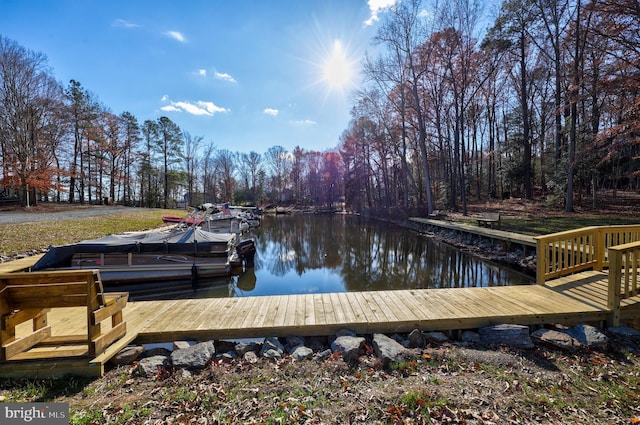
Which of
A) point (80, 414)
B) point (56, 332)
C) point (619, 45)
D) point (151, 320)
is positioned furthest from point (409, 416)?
point (619, 45)

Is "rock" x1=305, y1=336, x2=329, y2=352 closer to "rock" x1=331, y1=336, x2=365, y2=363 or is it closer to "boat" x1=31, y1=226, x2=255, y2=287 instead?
"rock" x1=331, y1=336, x2=365, y2=363

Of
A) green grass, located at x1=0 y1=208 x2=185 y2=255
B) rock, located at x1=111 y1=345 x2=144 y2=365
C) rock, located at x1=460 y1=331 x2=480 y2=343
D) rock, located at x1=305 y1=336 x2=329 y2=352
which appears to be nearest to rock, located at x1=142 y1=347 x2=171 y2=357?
rock, located at x1=111 y1=345 x2=144 y2=365

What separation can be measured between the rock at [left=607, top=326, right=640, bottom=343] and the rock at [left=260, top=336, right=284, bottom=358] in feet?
14.0

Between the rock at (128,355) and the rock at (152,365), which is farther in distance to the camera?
the rock at (128,355)

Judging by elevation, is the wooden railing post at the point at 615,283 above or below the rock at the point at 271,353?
above

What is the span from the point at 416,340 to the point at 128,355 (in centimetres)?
329

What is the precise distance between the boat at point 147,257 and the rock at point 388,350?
5.84m

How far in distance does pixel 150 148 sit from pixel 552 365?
122 ft

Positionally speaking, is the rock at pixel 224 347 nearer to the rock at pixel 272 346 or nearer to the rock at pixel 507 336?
the rock at pixel 272 346

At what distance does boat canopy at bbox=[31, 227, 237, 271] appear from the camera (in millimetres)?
6785

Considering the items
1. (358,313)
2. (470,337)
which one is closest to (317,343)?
(358,313)

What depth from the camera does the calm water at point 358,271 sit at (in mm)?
7359

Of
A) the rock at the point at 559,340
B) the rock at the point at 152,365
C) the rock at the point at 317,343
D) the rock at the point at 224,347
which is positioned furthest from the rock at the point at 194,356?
the rock at the point at 559,340

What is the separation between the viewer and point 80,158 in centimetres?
2688
